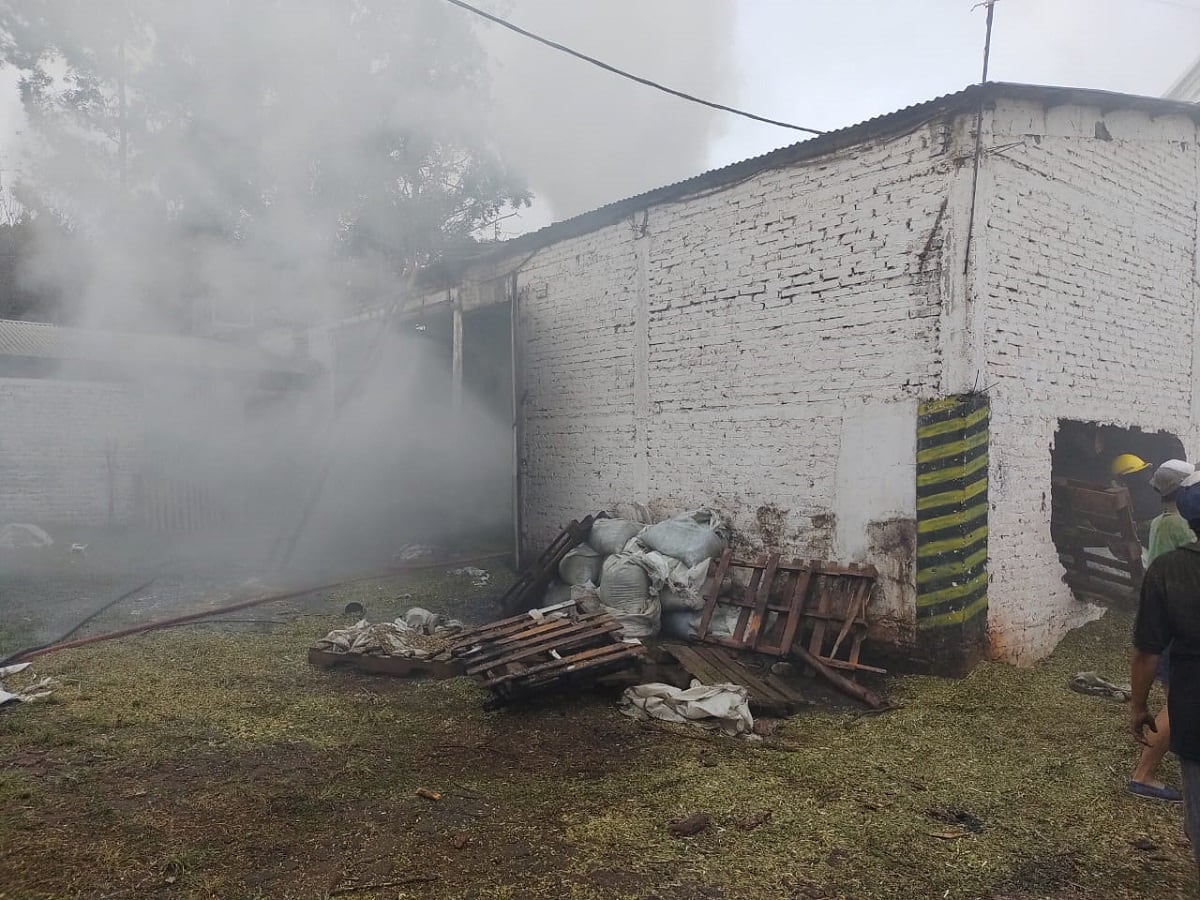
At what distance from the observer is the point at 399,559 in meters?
10.2

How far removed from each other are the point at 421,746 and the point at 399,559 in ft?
20.6

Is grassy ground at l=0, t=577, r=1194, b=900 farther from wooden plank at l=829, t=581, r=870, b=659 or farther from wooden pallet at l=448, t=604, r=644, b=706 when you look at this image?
wooden plank at l=829, t=581, r=870, b=659

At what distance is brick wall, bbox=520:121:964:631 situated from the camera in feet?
18.4

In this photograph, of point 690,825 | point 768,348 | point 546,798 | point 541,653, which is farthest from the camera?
point 768,348

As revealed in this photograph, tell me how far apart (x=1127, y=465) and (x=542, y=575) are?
5.18 m

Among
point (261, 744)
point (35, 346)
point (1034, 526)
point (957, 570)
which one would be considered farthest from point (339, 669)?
point (35, 346)

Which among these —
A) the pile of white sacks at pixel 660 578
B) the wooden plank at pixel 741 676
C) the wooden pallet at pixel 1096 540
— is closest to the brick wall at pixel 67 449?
the pile of white sacks at pixel 660 578

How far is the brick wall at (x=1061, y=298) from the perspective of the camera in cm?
545

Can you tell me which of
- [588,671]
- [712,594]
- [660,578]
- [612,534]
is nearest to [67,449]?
[612,534]

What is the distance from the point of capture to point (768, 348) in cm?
657

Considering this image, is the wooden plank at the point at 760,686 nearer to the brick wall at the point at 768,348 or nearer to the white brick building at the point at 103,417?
the brick wall at the point at 768,348

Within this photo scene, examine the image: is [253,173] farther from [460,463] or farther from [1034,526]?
[1034,526]

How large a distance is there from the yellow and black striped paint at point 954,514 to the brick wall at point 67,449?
1306 centimetres

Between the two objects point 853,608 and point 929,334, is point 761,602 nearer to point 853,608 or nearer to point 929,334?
point 853,608
